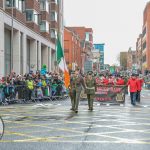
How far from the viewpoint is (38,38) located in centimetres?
5134

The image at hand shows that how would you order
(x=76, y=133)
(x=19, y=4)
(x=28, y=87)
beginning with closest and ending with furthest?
(x=76, y=133)
(x=28, y=87)
(x=19, y=4)

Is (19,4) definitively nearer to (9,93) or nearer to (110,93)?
(9,93)

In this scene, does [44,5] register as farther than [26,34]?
Yes

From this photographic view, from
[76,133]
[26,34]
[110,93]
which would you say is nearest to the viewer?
[76,133]

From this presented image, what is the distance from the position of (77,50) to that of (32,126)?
3768 inches

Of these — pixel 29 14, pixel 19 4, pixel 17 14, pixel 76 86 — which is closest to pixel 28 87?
pixel 76 86

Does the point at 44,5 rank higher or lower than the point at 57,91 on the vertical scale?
higher

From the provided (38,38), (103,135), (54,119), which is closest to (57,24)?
(38,38)

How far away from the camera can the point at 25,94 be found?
2681cm

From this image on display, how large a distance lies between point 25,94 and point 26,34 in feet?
60.7

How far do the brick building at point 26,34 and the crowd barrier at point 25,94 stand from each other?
5.85m

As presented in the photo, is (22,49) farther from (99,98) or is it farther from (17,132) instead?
(17,132)

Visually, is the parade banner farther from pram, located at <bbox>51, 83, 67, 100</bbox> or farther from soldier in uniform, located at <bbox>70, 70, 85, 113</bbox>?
soldier in uniform, located at <bbox>70, 70, 85, 113</bbox>

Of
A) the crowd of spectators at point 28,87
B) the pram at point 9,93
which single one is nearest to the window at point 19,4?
the crowd of spectators at point 28,87
